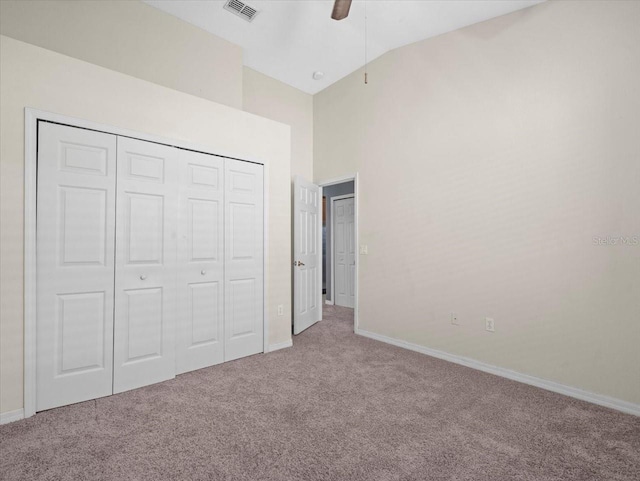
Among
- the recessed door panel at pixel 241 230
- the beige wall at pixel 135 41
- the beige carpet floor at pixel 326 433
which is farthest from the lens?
the recessed door panel at pixel 241 230

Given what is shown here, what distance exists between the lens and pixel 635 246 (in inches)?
87.7

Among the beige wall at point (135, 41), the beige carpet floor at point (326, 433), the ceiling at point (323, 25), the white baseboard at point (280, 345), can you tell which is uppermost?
the ceiling at point (323, 25)

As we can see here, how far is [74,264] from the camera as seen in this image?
7.60 feet

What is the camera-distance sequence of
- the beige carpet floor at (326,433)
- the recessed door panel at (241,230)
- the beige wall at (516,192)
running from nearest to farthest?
the beige carpet floor at (326,433), the beige wall at (516,192), the recessed door panel at (241,230)

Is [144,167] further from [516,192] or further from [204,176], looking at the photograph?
[516,192]

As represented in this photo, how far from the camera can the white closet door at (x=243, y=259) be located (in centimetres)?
314

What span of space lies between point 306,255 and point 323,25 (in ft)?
8.75

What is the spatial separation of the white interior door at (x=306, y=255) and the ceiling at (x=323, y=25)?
4.91 feet

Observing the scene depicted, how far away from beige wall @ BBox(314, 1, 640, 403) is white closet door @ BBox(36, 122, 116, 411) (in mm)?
2794

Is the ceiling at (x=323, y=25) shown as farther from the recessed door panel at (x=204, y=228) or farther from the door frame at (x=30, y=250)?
the recessed door panel at (x=204, y=228)

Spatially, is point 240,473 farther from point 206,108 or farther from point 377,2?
point 377,2

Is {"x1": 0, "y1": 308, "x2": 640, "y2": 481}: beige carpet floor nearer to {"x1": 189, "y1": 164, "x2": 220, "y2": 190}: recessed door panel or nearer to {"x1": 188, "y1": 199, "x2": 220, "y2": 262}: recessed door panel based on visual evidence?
{"x1": 188, "y1": 199, "x2": 220, "y2": 262}: recessed door panel

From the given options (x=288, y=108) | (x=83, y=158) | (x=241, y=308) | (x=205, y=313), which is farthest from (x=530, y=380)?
(x=288, y=108)

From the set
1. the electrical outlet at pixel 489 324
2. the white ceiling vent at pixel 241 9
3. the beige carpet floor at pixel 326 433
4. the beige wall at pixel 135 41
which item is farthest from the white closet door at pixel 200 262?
the electrical outlet at pixel 489 324
